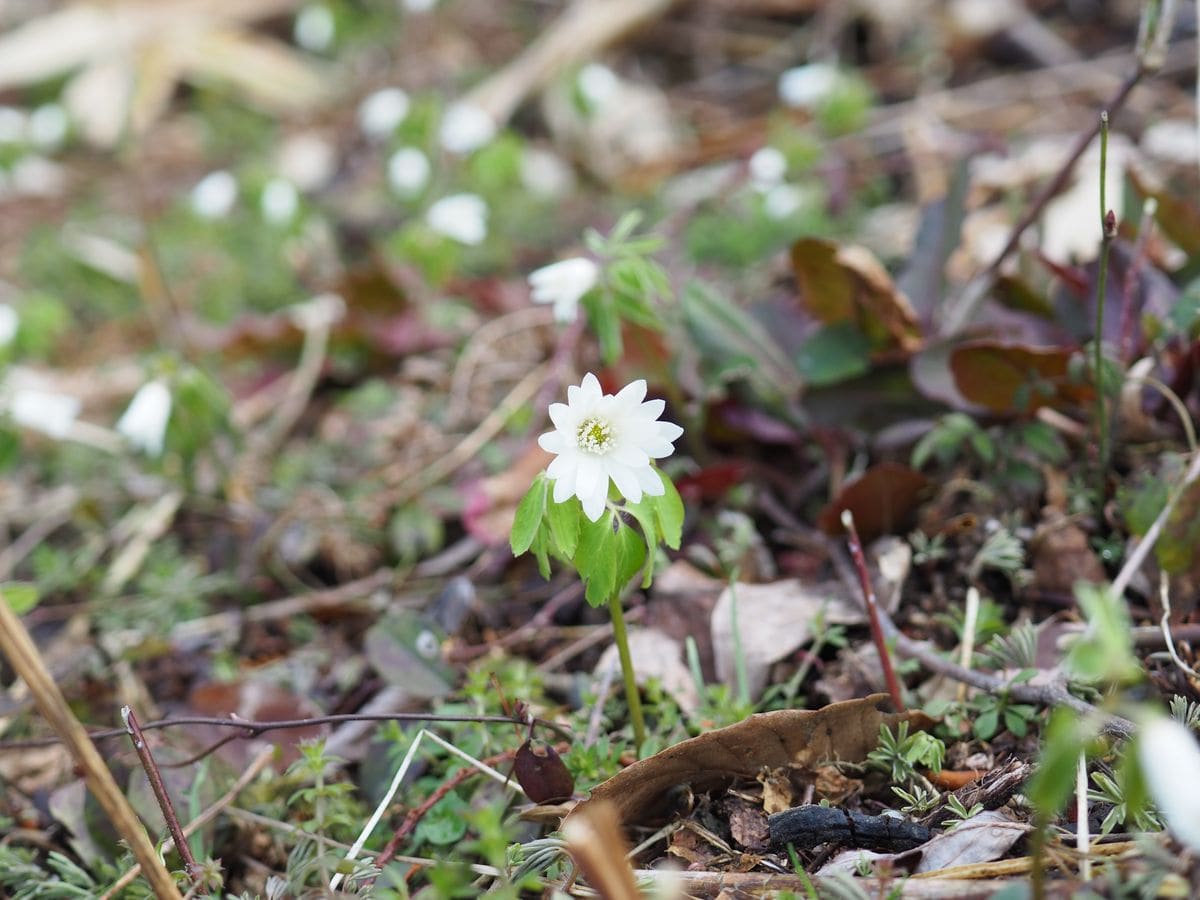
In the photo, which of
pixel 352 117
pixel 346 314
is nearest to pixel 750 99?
pixel 352 117

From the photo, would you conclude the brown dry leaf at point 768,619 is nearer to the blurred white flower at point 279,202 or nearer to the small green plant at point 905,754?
the small green plant at point 905,754

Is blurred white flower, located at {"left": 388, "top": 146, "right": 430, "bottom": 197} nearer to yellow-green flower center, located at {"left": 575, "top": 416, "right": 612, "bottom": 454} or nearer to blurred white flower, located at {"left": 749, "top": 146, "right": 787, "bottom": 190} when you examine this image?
blurred white flower, located at {"left": 749, "top": 146, "right": 787, "bottom": 190}

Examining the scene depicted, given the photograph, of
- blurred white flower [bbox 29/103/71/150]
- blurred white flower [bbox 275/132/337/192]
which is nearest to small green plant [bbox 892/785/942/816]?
blurred white flower [bbox 275/132/337/192]

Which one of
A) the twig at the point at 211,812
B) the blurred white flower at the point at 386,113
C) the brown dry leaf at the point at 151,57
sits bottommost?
the twig at the point at 211,812

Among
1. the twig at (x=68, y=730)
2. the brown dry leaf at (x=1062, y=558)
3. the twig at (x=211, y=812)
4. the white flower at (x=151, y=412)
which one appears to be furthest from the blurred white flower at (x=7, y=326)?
the brown dry leaf at (x=1062, y=558)

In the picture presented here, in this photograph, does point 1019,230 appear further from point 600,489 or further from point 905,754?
point 600,489
